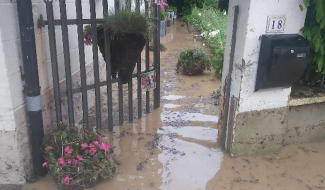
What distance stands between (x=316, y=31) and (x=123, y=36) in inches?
84.9

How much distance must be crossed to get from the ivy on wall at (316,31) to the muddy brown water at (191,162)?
46.9 inches

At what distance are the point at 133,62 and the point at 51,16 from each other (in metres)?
1.15

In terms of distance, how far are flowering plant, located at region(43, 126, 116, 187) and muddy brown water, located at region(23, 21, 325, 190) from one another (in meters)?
0.20

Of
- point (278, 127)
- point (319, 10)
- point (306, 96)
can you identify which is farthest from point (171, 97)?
point (319, 10)

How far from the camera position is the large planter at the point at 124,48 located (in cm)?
370

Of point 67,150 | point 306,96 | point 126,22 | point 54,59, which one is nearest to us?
point 67,150

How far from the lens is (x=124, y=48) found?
3.79m

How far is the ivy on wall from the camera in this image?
3242 mm

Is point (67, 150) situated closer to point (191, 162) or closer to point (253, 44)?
point (191, 162)

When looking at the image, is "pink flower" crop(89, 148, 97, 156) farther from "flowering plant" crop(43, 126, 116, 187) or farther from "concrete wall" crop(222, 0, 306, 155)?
"concrete wall" crop(222, 0, 306, 155)

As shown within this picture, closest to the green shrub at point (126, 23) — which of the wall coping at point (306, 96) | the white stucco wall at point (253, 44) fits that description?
the white stucco wall at point (253, 44)

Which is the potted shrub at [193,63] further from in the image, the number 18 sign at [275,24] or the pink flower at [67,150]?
the pink flower at [67,150]

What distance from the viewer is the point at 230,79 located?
142 inches

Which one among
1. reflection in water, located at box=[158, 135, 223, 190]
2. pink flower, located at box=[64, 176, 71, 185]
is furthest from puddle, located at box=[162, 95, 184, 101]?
pink flower, located at box=[64, 176, 71, 185]
